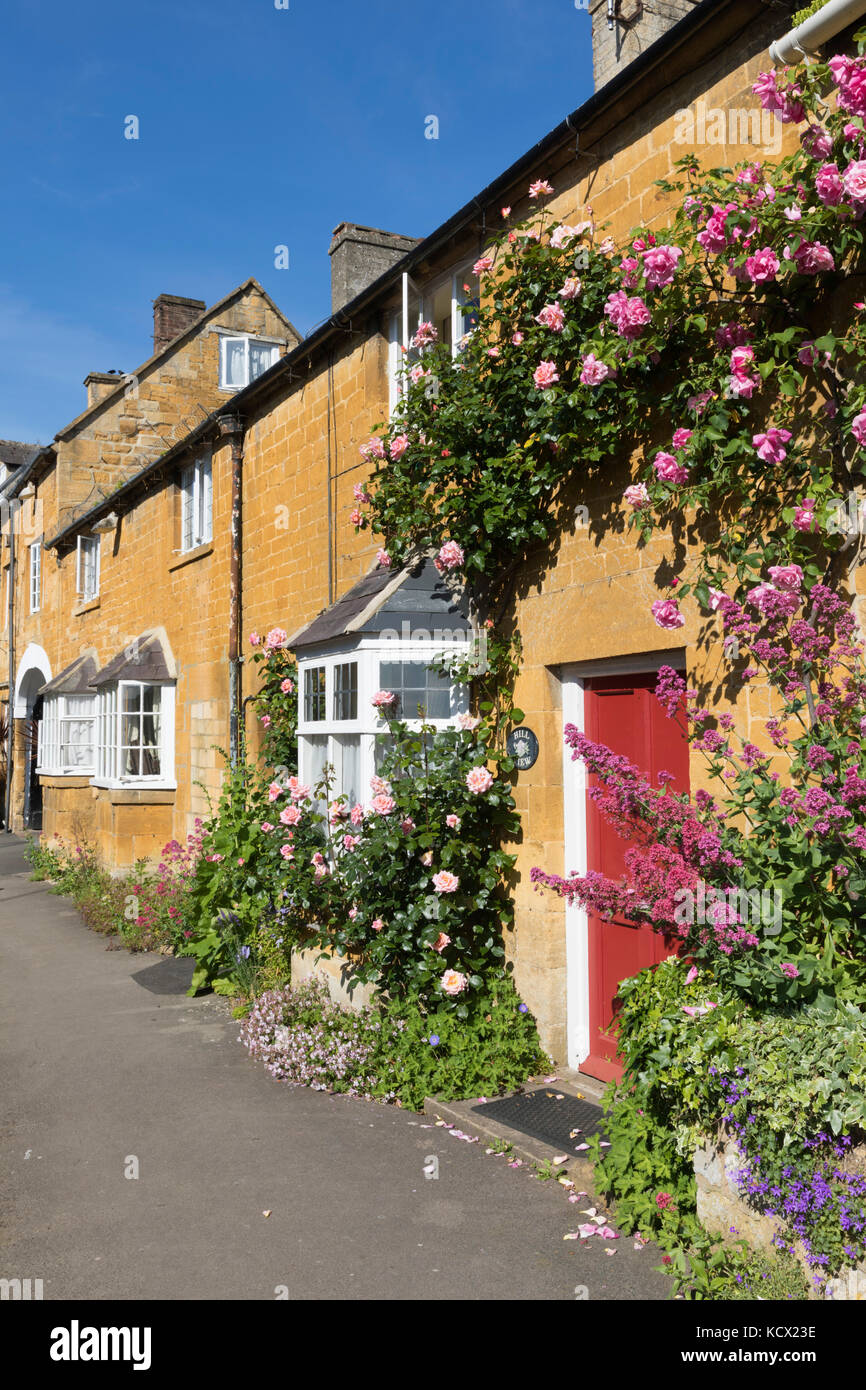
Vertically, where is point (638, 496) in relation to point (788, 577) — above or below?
above

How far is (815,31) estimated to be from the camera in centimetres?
405

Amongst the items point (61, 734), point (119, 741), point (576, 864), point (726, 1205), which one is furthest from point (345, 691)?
point (61, 734)

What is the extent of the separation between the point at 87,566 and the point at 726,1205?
17072 millimetres

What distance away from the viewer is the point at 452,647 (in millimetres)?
6508

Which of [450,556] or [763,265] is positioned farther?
[450,556]

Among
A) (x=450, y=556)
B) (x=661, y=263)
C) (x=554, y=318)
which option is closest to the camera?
(x=661, y=263)

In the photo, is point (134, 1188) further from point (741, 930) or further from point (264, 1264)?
point (741, 930)

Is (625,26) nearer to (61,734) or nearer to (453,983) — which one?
(453,983)

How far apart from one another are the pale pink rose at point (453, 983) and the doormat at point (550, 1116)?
0.62 m

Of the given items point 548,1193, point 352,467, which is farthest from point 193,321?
point 548,1193

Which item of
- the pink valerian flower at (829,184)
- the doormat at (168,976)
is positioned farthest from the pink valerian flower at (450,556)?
the doormat at (168,976)

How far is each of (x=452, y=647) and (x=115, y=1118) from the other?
3.41 m

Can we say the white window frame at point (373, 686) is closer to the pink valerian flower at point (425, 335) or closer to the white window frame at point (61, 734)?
the pink valerian flower at point (425, 335)

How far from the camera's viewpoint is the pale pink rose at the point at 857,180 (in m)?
3.71
